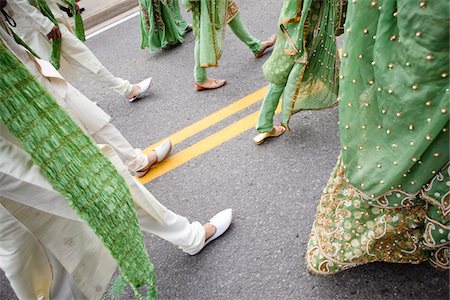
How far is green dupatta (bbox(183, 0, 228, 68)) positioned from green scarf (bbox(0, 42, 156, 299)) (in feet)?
5.27

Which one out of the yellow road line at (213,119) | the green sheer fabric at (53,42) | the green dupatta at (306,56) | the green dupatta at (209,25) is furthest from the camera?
the yellow road line at (213,119)

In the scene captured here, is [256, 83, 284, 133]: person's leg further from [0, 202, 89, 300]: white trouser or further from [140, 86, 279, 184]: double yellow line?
[0, 202, 89, 300]: white trouser

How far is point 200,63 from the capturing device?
2.65m

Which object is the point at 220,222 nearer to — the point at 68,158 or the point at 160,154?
the point at 160,154

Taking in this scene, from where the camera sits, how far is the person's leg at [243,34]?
9.32ft

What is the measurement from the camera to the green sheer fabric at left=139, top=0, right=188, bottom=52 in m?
3.46

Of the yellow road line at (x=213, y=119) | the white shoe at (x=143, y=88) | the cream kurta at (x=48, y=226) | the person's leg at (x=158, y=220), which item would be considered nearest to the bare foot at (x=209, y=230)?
the person's leg at (x=158, y=220)

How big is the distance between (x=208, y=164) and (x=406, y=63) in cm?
154

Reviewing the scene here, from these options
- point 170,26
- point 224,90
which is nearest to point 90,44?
point 170,26

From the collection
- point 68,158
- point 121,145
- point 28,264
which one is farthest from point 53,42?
point 68,158

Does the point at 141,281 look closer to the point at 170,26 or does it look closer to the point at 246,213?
the point at 246,213

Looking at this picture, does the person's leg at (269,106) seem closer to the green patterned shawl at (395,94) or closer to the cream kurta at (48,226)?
the cream kurta at (48,226)

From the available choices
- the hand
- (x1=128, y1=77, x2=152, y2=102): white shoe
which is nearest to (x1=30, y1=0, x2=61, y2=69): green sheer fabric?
the hand

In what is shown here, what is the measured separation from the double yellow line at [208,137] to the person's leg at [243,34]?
19.6 inches
